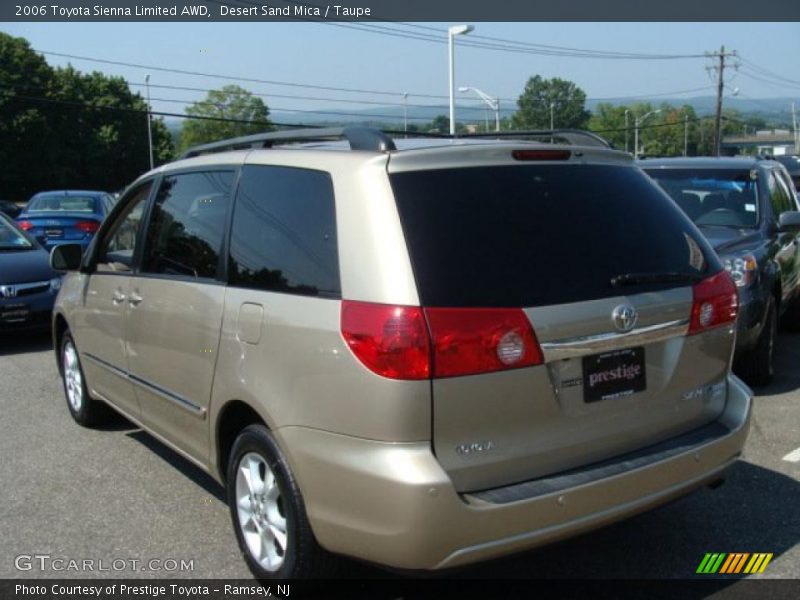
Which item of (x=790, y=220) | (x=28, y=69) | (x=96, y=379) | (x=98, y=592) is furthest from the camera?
(x=28, y=69)

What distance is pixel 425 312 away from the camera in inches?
110

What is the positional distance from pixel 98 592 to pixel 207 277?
1.43 metres

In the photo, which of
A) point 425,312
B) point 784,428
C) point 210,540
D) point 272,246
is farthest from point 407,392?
point 784,428

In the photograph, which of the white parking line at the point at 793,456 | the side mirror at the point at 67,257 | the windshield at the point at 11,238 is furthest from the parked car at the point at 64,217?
the white parking line at the point at 793,456

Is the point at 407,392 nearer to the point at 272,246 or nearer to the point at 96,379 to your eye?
the point at 272,246

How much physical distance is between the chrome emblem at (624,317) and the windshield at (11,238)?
8.32 m

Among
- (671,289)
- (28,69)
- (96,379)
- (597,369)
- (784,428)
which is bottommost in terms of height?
(784,428)

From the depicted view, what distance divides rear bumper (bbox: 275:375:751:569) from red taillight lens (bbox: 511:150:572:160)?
1.21 m

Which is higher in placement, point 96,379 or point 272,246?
→ point 272,246

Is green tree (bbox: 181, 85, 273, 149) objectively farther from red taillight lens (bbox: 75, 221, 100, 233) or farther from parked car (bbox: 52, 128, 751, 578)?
parked car (bbox: 52, 128, 751, 578)

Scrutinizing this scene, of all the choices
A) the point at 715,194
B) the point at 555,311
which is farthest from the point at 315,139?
the point at 715,194

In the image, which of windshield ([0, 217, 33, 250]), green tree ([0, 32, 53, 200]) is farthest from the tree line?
windshield ([0, 217, 33, 250])

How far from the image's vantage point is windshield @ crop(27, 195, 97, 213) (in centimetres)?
1460

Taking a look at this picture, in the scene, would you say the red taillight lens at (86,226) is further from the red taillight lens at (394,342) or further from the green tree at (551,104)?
the green tree at (551,104)
